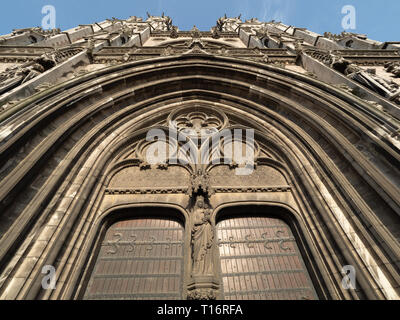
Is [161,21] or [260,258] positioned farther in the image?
[161,21]

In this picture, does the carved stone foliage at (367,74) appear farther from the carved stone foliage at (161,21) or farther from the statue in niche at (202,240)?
the carved stone foliage at (161,21)

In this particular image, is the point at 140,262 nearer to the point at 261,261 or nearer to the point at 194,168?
the point at 261,261

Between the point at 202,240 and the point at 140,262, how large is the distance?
1.50 meters

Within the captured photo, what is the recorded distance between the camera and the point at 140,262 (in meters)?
4.46

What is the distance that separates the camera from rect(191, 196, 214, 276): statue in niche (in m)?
3.94

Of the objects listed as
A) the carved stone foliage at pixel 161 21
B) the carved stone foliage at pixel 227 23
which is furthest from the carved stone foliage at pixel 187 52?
the carved stone foliage at pixel 161 21

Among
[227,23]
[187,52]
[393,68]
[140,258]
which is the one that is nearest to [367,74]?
[393,68]

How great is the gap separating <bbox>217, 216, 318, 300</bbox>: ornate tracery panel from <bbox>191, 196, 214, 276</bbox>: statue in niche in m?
0.63

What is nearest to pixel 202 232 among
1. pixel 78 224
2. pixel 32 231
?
pixel 78 224

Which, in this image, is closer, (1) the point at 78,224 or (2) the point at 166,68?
(1) the point at 78,224
